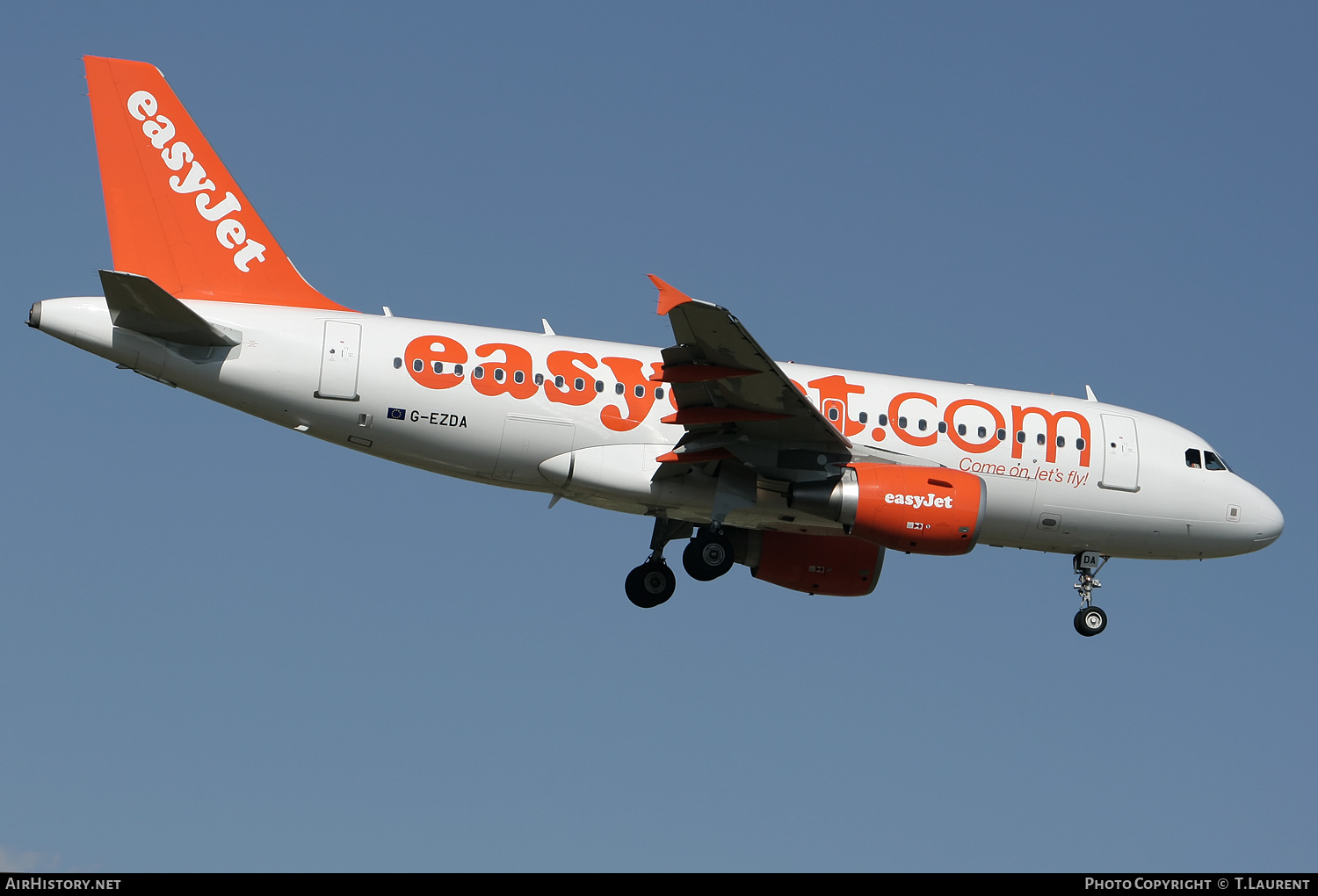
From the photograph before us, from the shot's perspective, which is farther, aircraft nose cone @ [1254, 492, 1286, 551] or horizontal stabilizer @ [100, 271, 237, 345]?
aircraft nose cone @ [1254, 492, 1286, 551]

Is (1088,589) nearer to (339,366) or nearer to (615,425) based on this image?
Result: (615,425)

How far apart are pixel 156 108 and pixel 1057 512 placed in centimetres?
1742

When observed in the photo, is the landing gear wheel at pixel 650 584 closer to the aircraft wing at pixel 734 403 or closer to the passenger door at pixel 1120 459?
the aircraft wing at pixel 734 403

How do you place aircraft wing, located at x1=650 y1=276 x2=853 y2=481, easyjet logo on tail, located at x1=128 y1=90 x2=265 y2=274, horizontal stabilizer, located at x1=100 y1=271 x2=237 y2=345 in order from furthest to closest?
easyjet logo on tail, located at x1=128 y1=90 x2=265 y2=274
horizontal stabilizer, located at x1=100 y1=271 x2=237 y2=345
aircraft wing, located at x1=650 y1=276 x2=853 y2=481

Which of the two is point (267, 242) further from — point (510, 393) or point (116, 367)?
point (510, 393)

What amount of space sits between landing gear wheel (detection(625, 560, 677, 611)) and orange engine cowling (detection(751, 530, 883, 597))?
1.89 m

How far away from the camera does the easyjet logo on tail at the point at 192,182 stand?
2556 centimetres

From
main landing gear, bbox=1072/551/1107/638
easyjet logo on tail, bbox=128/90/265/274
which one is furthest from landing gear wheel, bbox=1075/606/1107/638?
easyjet logo on tail, bbox=128/90/265/274

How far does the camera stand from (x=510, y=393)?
24.5 meters

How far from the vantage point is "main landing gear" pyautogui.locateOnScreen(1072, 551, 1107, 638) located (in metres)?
27.7

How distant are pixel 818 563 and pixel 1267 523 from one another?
8.53 meters

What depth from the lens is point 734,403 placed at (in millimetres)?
23875

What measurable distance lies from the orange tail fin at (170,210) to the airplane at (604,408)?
34 mm

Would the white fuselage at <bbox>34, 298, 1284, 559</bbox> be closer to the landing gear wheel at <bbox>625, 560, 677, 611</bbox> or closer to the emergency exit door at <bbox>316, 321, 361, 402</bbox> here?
the emergency exit door at <bbox>316, 321, 361, 402</bbox>
